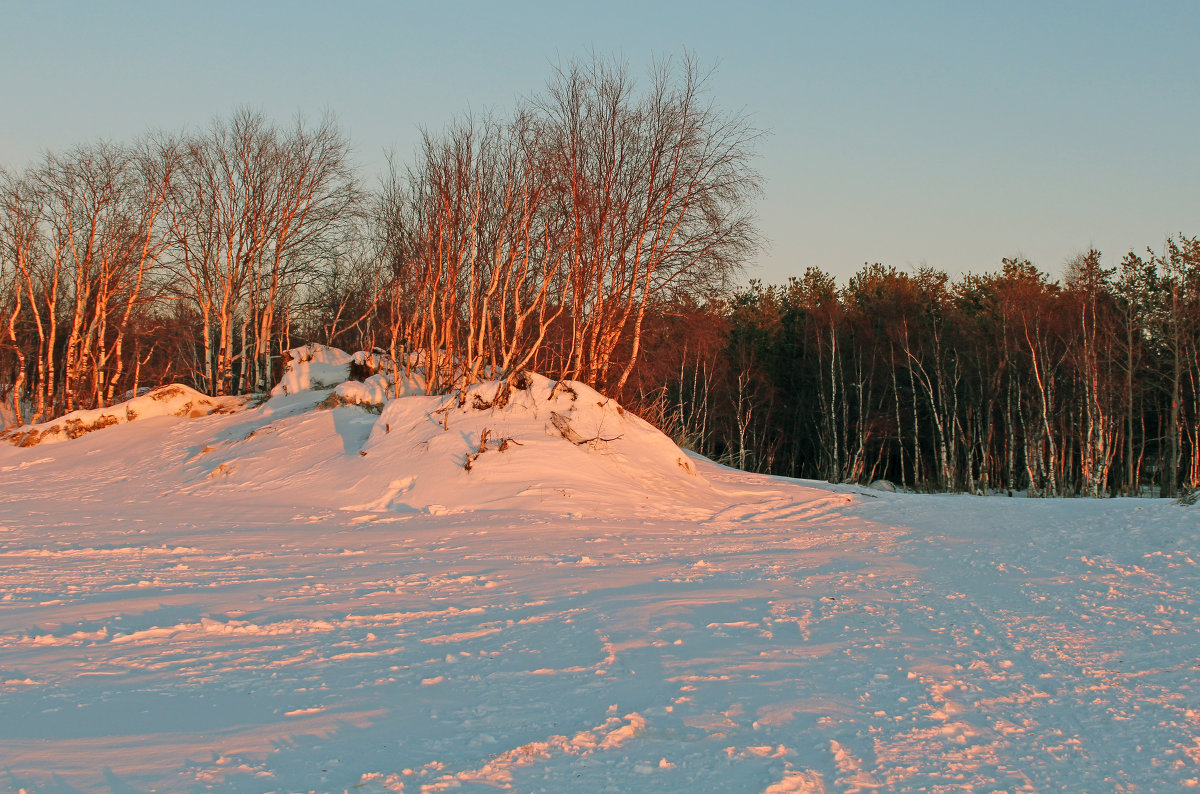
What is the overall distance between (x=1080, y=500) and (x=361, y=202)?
25.4 m

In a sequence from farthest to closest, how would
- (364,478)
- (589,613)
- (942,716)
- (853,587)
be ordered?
(364,478)
(853,587)
(589,613)
(942,716)

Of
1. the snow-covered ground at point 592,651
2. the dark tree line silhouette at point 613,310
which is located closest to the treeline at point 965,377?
the dark tree line silhouette at point 613,310

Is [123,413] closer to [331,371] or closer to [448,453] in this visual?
[331,371]

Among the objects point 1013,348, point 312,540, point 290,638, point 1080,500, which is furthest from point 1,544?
point 1013,348

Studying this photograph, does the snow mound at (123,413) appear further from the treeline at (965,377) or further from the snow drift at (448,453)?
the treeline at (965,377)

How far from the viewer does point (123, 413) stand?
24469mm

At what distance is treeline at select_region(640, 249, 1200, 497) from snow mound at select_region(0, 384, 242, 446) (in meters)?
13.7

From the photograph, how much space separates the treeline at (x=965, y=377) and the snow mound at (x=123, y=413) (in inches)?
539

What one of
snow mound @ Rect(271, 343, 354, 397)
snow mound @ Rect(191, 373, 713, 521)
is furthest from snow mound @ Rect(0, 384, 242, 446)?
snow mound @ Rect(191, 373, 713, 521)

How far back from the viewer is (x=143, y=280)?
2942cm

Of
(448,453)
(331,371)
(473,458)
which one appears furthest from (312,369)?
(473,458)

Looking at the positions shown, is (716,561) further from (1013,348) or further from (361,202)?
(1013,348)

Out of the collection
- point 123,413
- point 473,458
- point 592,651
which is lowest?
point 592,651

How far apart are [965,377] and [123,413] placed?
32.4m
